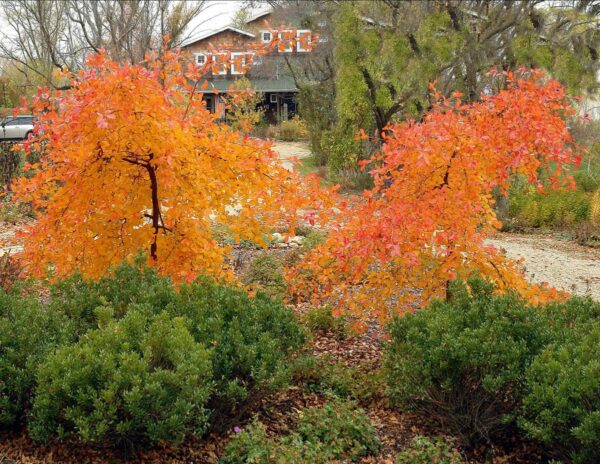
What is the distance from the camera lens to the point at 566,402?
9.42 ft

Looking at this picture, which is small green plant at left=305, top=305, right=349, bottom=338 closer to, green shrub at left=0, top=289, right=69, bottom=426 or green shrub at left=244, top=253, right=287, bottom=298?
green shrub at left=244, top=253, right=287, bottom=298

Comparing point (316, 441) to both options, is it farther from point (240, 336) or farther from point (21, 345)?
point (21, 345)

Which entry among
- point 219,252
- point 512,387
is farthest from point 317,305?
point 512,387

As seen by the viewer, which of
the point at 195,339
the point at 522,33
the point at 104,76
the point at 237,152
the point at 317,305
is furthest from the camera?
the point at 522,33

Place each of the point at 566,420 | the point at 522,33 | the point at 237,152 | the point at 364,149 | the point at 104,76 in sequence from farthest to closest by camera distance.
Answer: the point at 364,149 < the point at 522,33 < the point at 237,152 < the point at 104,76 < the point at 566,420

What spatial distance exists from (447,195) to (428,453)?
5.71 ft

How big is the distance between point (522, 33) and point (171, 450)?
35.4 ft

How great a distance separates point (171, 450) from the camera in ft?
10.3

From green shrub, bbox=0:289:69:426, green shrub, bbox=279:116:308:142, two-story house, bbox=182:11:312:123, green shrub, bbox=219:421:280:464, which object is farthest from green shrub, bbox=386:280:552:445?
green shrub, bbox=279:116:308:142

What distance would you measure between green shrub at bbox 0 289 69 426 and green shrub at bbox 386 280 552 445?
190 centimetres

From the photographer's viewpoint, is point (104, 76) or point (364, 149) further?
point (364, 149)

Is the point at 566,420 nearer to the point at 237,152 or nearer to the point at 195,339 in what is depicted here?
the point at 195,339

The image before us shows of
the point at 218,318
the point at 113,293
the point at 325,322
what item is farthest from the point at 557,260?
the point at 113,293

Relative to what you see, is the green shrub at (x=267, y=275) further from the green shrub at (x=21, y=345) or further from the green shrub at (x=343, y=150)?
the green shrub at (x=343, y=150)
